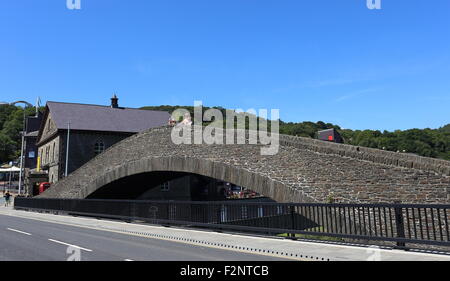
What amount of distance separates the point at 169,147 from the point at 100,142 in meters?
24.2

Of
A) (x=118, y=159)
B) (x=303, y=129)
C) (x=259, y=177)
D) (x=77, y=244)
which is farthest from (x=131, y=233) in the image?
(x=303, y=129)

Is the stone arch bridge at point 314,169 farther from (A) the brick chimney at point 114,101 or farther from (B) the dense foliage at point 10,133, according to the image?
(B) the dense foliage at point 10,133

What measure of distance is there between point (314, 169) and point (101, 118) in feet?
122

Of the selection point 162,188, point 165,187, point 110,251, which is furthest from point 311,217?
point 165,187

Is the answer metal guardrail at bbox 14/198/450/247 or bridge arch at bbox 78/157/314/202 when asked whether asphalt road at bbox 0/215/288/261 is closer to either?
metal guardrail at bbox 14/198/450/247

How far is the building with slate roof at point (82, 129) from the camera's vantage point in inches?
1650

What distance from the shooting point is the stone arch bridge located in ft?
39.2

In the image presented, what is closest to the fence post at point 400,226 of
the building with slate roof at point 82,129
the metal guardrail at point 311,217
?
the metal guardrail at point 311,217

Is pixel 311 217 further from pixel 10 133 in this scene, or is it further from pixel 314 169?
pixel 10 133

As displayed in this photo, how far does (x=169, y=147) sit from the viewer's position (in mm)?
22000

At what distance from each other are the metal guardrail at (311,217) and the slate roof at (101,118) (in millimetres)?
24694

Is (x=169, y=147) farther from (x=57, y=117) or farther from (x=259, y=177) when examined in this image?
(x=57, y=117)

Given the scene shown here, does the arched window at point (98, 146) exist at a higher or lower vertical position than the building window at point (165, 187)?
higher

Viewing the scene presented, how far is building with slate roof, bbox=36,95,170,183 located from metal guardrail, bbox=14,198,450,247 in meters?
23.3
